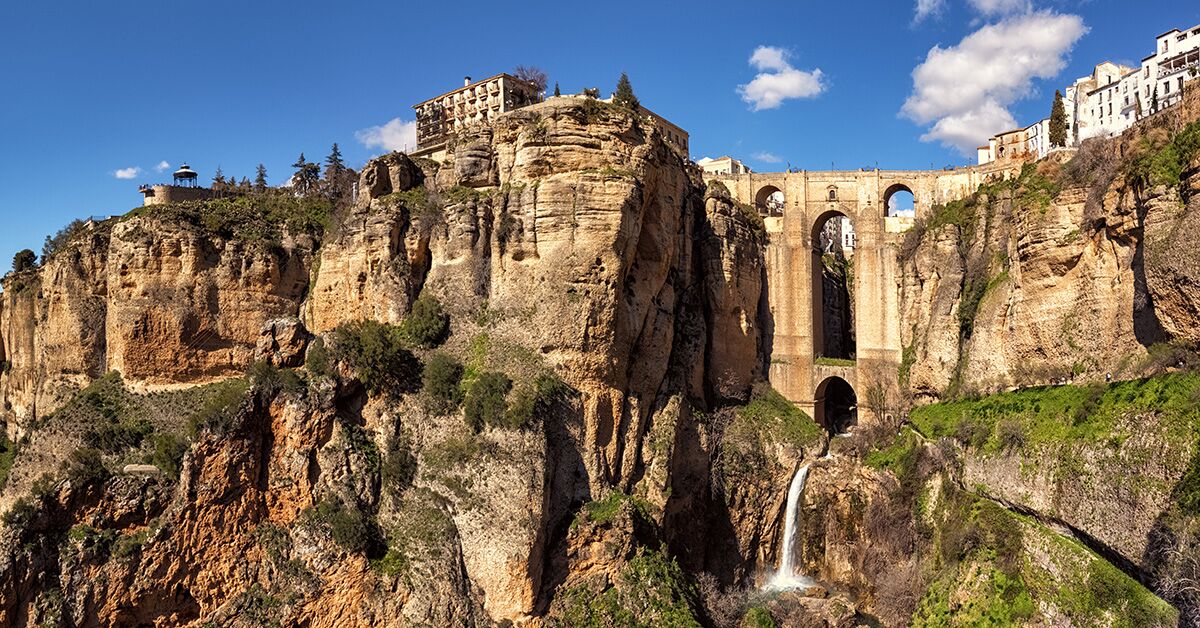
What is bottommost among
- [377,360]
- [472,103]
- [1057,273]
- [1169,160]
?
[377,360]

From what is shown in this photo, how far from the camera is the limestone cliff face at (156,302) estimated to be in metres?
30.5

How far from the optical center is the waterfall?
3376cm

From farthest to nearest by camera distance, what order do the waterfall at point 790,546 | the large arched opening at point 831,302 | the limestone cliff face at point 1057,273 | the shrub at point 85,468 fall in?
the large arched opening at point 831,302
the waterfall at point 790,546
the limestone cliff face at point 1057,273
the shrub at point 85,468

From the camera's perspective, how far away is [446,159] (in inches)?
1344

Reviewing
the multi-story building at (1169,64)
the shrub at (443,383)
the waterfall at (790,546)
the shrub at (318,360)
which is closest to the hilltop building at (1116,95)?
the multi-story building at (1169,64)

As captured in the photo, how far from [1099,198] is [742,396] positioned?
15.0m

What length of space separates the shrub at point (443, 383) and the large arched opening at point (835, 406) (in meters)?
17.6

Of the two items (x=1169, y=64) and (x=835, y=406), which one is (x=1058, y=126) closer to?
(x=1169, y=64)

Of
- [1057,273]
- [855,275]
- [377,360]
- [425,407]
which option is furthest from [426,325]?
[1057,273]

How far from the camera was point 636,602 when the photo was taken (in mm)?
26750

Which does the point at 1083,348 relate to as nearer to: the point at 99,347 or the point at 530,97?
Result: the point at 530,97

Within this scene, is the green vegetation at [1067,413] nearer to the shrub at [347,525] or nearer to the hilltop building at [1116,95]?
the hilltop building at [1116,95]

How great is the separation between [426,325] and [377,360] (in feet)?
6.72

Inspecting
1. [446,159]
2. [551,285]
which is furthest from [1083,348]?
[446,159]
